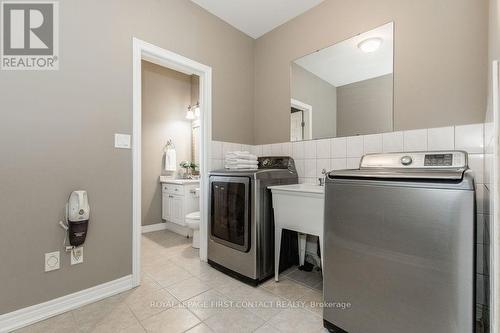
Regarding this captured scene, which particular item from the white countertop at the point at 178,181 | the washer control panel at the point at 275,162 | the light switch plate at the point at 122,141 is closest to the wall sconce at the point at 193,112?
the white countertop at the point at 178,181

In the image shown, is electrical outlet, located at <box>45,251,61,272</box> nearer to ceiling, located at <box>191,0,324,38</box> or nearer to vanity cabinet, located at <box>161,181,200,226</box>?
vanity cabinet, located at <box>161,181,200,226</box>

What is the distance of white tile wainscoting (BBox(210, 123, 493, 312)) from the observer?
1.32 meters

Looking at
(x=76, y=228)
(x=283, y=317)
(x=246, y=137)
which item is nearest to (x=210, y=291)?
(x=283, y=317)

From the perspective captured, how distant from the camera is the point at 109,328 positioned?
4.38 ft

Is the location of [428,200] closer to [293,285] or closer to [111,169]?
[293,285]

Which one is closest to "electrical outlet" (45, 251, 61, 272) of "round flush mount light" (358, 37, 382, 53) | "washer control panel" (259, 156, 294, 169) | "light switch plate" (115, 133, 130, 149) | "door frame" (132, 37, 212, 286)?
"door frame" (132, 37, 212, 286)

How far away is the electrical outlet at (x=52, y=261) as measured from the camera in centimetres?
145

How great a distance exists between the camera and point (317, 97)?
2.32 m

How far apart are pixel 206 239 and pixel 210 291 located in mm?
629

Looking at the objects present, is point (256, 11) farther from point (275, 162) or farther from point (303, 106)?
point (275, 162)

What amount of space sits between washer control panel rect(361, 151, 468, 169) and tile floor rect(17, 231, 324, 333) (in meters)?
1.10

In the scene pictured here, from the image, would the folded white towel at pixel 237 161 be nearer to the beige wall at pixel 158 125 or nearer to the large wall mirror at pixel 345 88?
the large wall mirror at pixel 345 88

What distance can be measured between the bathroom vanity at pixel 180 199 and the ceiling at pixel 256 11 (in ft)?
6.87

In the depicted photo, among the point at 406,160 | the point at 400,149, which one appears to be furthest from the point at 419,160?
the point at 400,149
